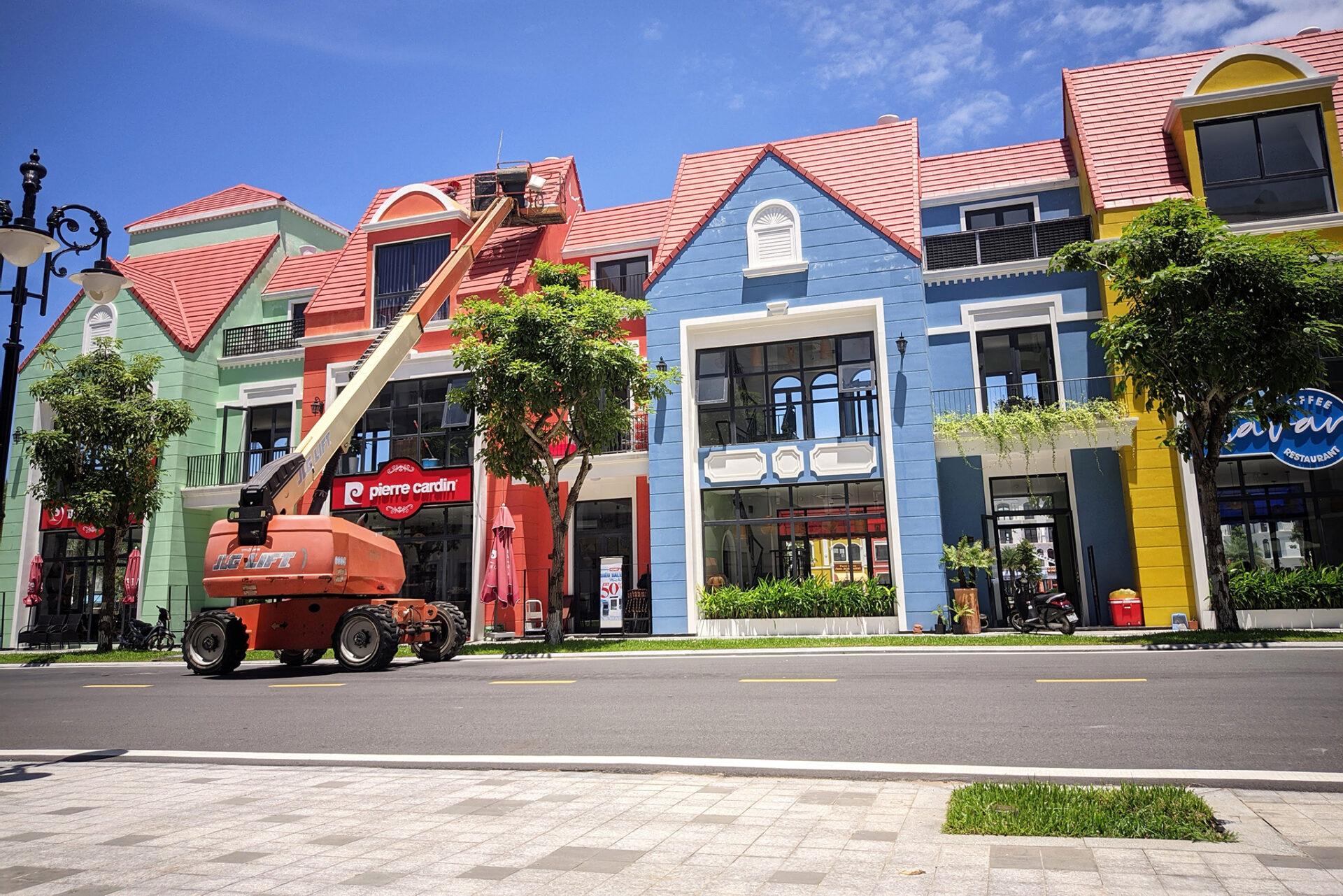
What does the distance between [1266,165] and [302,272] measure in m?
28.9

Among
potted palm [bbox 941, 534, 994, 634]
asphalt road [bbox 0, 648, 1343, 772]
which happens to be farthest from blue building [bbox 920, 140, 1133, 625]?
asphalt road [bbox 0, 648, 1343, 772]

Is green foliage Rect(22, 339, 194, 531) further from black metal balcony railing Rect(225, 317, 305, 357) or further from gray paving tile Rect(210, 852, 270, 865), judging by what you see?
gray paving tile Rect(210, 852, 270, 865)

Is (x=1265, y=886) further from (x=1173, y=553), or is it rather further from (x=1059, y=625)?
(x=1173, y=553)

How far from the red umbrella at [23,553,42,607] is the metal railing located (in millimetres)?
27261

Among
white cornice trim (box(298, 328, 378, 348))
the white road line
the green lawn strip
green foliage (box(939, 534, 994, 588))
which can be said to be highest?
white cornice trim (box(298, 328, 378, 348))

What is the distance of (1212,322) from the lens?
14625mm

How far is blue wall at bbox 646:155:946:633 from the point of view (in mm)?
20156

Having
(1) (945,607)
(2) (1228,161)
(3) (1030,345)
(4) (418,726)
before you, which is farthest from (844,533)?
(4) (418,726)

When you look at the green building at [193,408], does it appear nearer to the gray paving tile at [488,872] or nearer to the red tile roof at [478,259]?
the red tile roof at [478,259]

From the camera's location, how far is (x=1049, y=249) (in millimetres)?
21562

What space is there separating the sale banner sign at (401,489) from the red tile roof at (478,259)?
5322 millimetres

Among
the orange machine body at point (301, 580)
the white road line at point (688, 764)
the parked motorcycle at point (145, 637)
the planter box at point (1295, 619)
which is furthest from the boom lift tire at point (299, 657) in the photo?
the planter box at point (1295, 619)

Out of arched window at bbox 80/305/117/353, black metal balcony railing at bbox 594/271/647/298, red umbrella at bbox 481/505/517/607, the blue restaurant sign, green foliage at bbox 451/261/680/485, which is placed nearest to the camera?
green foliage at bbox 451/261/680/485

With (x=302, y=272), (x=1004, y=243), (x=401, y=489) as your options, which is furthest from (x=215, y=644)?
(x=1004, y=243)
